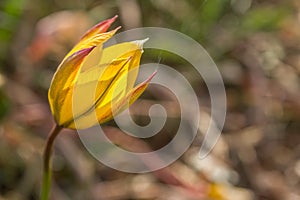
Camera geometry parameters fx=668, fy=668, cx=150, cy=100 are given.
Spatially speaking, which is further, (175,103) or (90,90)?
(175,103)

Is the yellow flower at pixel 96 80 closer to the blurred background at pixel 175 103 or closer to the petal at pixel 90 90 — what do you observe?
the petal at pixel 90 90

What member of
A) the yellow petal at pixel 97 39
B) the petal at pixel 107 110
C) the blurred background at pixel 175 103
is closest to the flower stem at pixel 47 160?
the petal at pixel 107 110

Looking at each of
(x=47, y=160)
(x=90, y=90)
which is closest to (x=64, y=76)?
(x=90, y=90)

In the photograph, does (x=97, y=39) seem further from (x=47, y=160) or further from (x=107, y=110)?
(x=47, y=160)

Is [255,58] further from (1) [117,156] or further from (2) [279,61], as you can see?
(1) [117,156]

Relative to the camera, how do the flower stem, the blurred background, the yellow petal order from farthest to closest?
1. the blurred background
2. the flower stem
3. the yellow petal

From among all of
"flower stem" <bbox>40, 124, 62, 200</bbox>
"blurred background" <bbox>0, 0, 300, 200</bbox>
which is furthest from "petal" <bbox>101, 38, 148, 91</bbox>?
"blurred background" <bbox>0, 0, 300, 200</bbox>

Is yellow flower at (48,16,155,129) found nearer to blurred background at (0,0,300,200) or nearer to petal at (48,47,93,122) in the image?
petal at (48,47,93,122)
